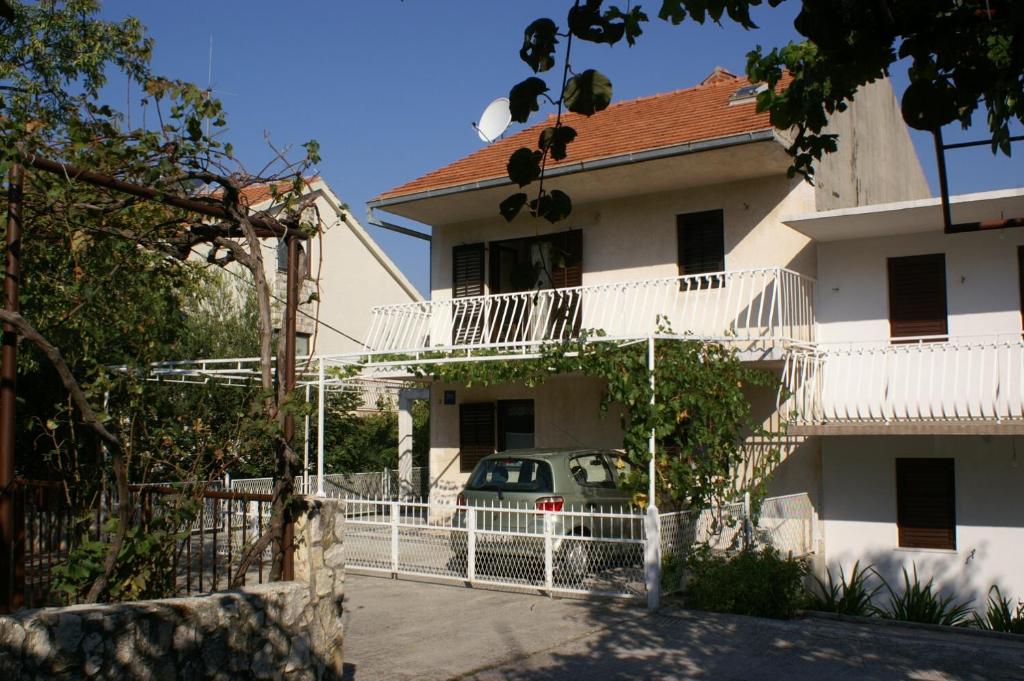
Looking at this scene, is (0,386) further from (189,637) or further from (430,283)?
(430,283)

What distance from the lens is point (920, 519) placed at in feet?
45.2

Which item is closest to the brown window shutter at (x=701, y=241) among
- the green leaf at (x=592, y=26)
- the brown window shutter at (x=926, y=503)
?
the brown window shutter at (x=926, y=503)

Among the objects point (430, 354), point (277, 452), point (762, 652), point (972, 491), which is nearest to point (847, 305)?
point (972, 491)

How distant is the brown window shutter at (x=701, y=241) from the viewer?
15820 millimetres

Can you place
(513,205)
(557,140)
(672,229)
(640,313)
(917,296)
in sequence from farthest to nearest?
(672,229)
(640,313)
(917,296)
(557,140)
(513,205)

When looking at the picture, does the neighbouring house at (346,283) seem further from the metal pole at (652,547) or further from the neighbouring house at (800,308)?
the metal pole at (652,547)

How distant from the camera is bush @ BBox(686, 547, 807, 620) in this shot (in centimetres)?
1025

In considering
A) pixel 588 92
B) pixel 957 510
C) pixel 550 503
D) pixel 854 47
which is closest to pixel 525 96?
pixel 588 92

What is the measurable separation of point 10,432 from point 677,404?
24.3 ft

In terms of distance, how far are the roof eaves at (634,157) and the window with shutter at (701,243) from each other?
1.83 m

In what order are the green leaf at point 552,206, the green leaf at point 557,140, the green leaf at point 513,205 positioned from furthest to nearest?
the green leaf at point 557,140 → the green leaf at point 552,206 → the green leaf at point 513,205

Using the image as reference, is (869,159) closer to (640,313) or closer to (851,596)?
(640,313)

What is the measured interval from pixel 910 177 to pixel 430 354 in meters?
11.5

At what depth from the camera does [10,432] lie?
19.5ft
